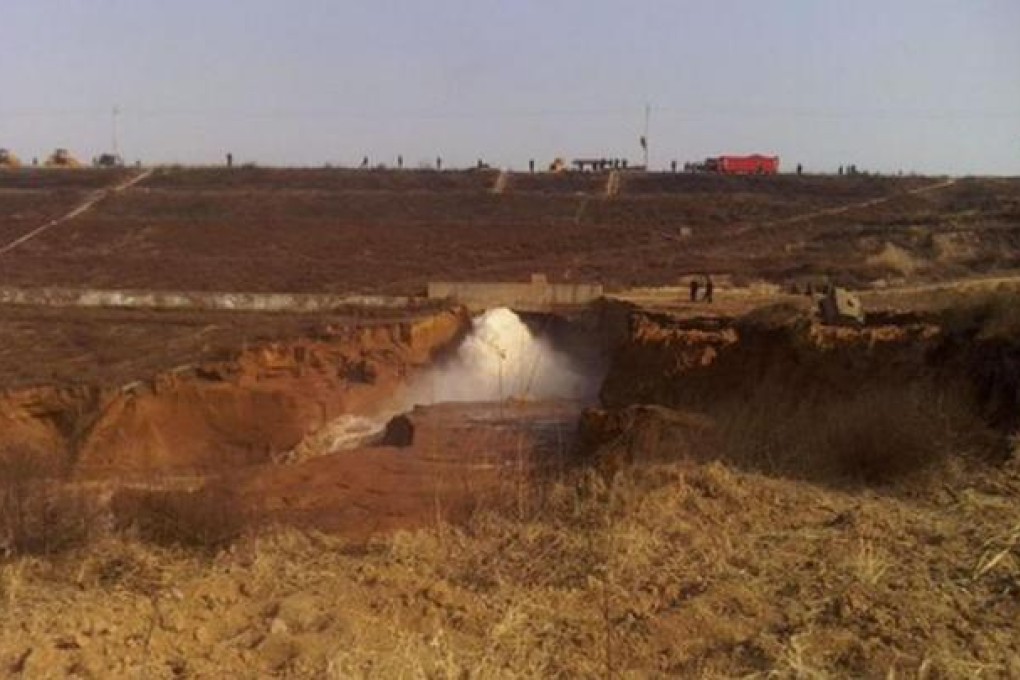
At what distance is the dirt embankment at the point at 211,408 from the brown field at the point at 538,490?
2.8 inches

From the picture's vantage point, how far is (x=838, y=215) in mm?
54031

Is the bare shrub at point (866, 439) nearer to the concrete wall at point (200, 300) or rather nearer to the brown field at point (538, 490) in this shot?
the brown field at point (538, 490)

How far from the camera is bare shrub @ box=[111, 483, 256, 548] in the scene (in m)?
7.12

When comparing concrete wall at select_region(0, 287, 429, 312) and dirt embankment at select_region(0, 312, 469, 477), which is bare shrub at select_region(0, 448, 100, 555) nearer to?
dirt embankment at select_region(0, 312, 469, 477)

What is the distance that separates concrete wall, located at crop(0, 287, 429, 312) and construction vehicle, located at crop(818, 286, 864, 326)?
1710 centimetres

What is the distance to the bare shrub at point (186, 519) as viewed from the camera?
7.12 meters

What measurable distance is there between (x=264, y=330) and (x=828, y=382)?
17981 mm

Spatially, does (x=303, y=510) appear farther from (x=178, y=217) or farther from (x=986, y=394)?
(x=178, y=217)

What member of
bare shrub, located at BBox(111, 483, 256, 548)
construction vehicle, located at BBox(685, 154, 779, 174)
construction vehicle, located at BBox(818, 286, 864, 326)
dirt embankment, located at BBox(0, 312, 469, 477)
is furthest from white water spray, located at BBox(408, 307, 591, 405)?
construction vehicle, located at BBox(685, 154, 779, 174)

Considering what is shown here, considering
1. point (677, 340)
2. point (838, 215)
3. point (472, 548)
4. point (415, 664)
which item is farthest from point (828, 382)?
point (838, 215)

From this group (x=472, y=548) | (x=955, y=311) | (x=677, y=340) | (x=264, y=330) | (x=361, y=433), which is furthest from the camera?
(x=264, y=330)

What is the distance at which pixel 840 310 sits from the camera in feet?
67.3

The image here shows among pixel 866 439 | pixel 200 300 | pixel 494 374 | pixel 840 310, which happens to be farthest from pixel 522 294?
pixel 866 439

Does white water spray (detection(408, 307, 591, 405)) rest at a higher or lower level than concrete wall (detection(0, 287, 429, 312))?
lower
